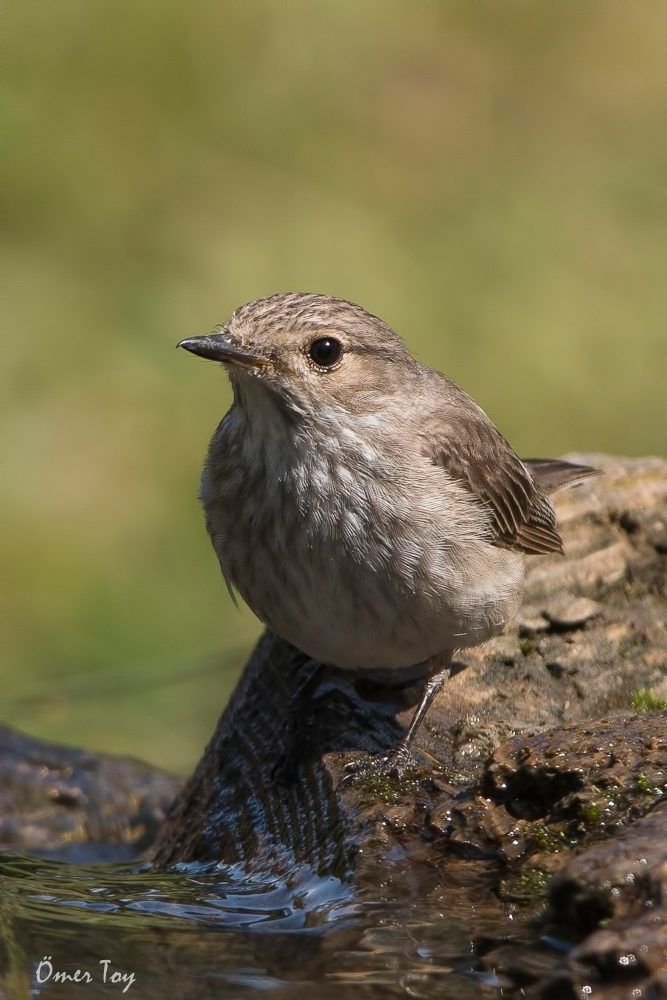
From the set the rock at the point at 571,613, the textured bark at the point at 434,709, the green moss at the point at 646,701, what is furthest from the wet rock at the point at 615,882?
the rock at the point at 571,613

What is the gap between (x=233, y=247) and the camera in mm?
11617

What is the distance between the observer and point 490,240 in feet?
40.8

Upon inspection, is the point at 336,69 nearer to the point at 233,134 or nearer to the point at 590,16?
the point at 233,134

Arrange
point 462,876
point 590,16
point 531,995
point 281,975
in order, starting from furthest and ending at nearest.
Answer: point 590,16, point 462,876, point 281,975, point 531,995

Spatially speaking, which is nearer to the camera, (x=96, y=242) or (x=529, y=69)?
(x=96, y=242)

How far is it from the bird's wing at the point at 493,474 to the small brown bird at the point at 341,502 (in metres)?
0.05

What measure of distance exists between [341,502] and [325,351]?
1.78ft

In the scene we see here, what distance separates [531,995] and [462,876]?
690 mm

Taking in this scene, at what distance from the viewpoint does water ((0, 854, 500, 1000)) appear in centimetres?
328

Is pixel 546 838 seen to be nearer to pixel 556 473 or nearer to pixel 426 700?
pixel 426 700

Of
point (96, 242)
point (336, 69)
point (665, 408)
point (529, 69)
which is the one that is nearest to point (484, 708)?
point (665, 408)

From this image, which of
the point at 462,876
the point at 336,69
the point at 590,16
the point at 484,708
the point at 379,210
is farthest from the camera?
the point at 590,16

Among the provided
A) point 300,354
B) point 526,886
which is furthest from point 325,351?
point 526,886

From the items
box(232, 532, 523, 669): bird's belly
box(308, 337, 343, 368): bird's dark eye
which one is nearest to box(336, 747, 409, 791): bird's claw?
box(232, 532, 523, 669): bird's belly
